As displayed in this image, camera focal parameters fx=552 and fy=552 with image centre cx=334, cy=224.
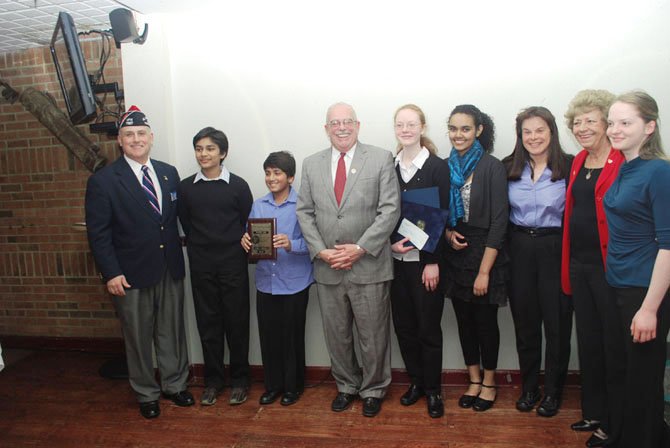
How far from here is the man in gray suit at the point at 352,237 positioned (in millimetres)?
2879

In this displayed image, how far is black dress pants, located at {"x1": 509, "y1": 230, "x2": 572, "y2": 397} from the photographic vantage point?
9.20 feet

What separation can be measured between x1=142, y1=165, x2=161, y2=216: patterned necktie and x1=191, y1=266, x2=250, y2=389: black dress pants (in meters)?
0.44

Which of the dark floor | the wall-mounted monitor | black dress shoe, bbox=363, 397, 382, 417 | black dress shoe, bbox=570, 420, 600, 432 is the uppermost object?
the wall-mounted monitor

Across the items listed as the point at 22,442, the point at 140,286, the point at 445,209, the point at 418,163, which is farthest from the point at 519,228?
the point at 22,442

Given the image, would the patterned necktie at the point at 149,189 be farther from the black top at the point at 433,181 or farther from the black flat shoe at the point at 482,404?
the black flat shoe at the point at 482,404

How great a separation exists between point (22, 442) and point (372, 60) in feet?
9.46

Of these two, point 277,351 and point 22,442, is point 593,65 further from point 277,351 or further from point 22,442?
point 22,442

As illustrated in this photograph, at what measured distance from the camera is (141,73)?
3449 mm

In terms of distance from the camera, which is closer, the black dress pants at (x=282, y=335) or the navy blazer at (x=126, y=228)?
the navy blazer at (x=126, y=228)

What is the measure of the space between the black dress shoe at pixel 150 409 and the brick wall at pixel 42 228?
1412 mm

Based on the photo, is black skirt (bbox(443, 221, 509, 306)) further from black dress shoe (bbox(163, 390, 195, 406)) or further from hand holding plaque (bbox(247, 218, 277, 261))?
black dress shoe (bbox(163, 390, 195, 406))

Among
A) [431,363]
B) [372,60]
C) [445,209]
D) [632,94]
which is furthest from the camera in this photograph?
[372,60]

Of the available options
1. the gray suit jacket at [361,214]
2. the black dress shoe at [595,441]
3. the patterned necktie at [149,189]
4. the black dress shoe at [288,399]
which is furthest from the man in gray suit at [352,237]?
the black dress shoe at [595,441]

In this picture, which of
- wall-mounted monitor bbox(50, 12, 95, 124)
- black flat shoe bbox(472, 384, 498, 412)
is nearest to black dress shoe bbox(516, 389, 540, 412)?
black flat shoe bbox(472, 384, 498, 412)
